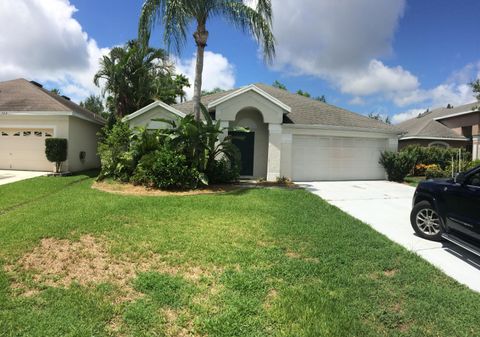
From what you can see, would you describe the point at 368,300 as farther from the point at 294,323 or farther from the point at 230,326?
the point at 230,326

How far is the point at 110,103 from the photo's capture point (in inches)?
814

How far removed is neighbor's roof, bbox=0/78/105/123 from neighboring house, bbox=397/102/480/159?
2151 cm

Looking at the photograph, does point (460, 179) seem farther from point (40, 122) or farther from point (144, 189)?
point (40, 122)

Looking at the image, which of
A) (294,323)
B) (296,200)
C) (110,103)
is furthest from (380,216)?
(110,103)

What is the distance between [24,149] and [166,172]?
10.5 meters

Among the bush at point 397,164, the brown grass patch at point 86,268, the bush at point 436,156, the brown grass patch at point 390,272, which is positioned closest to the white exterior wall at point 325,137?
the bush at point 397,164

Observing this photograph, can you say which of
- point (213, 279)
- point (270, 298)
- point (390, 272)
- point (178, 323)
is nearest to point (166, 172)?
point (213, 279)

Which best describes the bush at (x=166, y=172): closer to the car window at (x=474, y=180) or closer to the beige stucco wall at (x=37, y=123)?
the beige stucco wall at (x=37, y=123)

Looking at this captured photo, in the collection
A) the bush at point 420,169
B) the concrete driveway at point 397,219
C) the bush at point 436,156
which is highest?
the bush at point 436,156

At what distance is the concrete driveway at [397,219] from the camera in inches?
196

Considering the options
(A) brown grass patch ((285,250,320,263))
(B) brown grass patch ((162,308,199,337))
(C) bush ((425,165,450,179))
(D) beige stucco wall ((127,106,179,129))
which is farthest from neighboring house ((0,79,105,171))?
(C) bush ((425,165,450,179))

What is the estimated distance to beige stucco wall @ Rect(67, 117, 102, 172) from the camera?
636 inches

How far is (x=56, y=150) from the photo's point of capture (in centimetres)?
1483

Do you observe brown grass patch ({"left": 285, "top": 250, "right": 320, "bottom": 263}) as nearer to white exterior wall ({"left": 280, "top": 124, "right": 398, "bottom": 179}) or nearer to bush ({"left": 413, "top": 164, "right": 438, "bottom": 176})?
white exterior wall ({"left": 280, "top": 124, "right": 398, "bottom": 179})
